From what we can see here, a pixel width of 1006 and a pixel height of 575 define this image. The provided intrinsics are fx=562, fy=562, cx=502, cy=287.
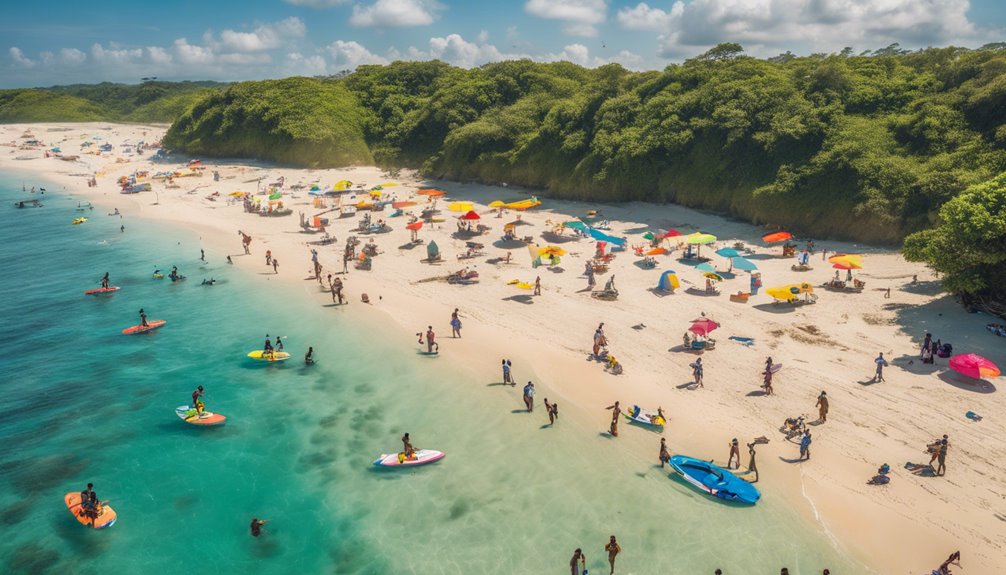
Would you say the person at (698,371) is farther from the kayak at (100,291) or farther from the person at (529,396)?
the kayak at (100,291)

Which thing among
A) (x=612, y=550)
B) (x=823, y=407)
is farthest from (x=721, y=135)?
(x=612, y=550)

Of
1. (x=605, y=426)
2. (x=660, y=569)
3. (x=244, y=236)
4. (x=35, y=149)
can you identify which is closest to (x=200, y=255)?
(x=244, y=236)

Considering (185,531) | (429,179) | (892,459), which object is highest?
(429,179)

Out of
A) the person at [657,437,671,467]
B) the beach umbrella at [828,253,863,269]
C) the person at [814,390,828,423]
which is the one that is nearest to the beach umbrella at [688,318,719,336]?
the person at [814,390,828,423]

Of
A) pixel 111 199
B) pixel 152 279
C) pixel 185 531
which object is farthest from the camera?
pixel 111 199

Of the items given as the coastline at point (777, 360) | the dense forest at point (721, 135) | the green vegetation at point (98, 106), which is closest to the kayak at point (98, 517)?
the coastline at point (777, 360)

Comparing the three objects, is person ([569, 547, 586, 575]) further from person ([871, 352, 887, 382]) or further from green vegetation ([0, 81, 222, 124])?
green vegetation ([0, 81, 222, 124])

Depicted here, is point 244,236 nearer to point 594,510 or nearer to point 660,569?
point 594,510
